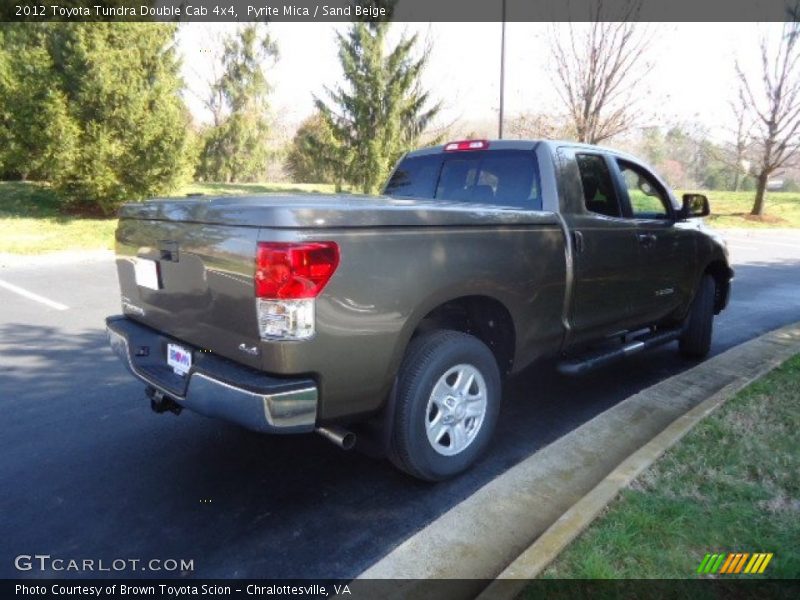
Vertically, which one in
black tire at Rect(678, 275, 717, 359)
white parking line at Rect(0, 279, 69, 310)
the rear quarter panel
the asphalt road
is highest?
the rear quarter panel

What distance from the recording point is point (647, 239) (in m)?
4.15

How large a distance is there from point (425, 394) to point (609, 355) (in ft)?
5.76

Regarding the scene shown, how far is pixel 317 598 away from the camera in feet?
7.19

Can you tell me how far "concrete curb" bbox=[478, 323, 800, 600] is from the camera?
6.86 feet

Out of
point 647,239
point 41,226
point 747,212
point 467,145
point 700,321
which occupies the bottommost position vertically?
point 700,321

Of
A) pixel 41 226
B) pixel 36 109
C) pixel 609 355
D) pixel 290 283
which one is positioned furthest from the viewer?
pixel 41 226

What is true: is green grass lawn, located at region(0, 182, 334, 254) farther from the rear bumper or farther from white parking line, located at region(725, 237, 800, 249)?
white parking line, located at region(725, 237, 800, 249)

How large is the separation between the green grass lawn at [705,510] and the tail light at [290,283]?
1.36 metres

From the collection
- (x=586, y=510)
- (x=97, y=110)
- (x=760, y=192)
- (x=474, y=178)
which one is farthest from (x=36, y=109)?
(x=760, y=192)

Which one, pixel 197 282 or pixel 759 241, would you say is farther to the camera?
pixel 759 241

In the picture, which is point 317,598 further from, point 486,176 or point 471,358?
point 486,176

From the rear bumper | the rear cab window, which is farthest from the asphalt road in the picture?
the rear cab window

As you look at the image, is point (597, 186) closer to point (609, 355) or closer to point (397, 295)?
point (609, 355)

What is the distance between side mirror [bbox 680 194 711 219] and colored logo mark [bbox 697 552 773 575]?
2.98 meters
